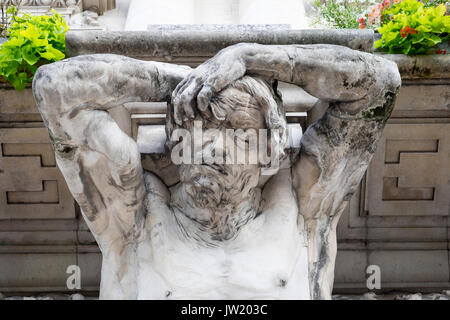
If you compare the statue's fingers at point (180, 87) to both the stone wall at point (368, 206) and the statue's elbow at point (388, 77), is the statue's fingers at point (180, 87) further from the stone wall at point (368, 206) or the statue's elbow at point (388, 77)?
the stone wall at point (368, 206)

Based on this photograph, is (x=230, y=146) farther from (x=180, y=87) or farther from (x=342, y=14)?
(x=342, y=14)

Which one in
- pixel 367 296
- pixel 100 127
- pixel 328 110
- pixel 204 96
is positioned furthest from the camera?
pixel 367 296

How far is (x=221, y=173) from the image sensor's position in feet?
6.48

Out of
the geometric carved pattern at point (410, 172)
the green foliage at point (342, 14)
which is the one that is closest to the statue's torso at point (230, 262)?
the geometric carved pattern at point (410, 172)

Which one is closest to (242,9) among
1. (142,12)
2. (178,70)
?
(142,12)

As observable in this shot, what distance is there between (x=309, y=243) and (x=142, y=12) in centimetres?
186

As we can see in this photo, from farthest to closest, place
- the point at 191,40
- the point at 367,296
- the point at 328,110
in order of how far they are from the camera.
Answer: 1. the point at 367,296
2. the point at 191,40
3. the point at 328,110

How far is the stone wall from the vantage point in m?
2.71

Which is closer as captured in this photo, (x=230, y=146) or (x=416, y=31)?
(x=230, y=146)

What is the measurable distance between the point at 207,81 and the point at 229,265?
65cm

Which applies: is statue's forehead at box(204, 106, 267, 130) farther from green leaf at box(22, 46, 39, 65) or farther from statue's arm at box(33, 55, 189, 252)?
green leaf at box(22, 46, 39, 65)

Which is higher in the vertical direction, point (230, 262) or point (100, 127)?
point (100, 127)

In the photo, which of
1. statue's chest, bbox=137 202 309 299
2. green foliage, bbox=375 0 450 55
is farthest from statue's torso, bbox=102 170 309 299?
green foliage, bbox=375 0 450 55

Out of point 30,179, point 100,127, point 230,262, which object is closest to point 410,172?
point 230,262
